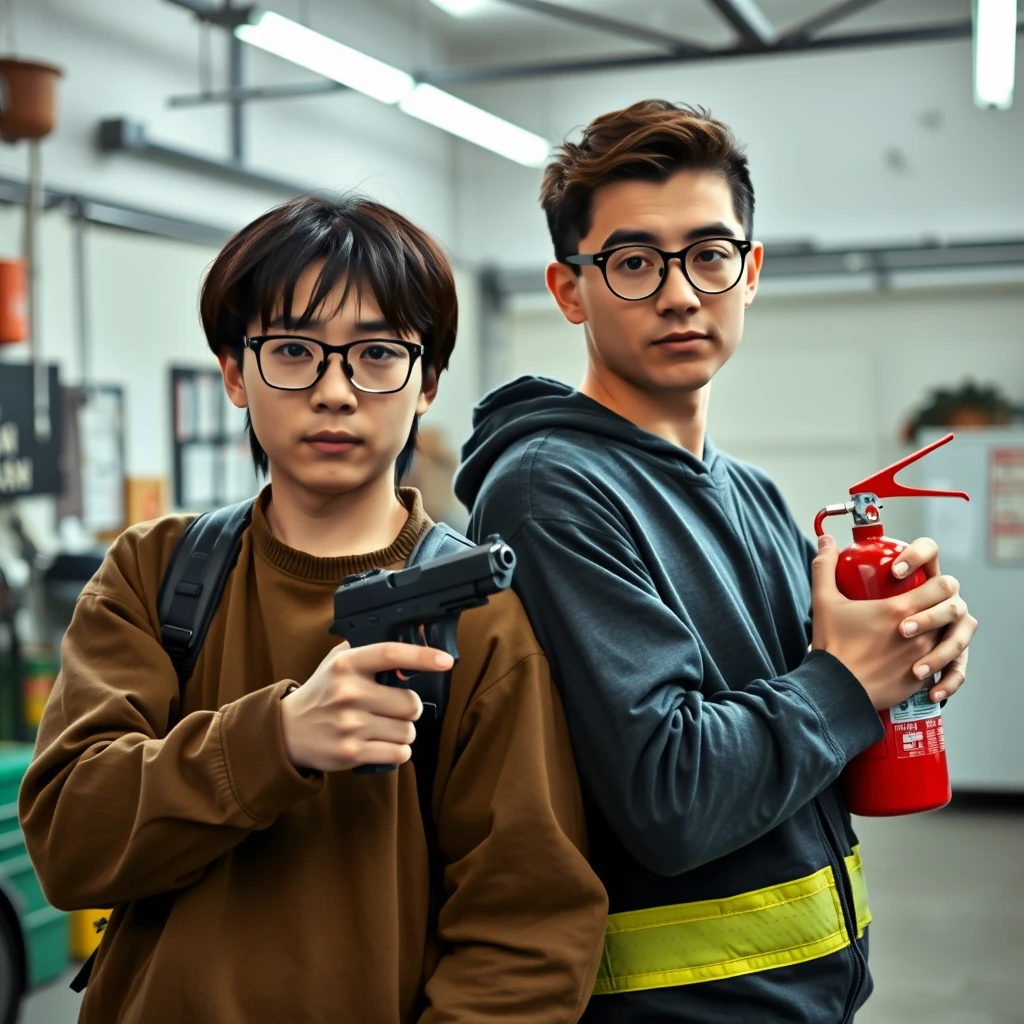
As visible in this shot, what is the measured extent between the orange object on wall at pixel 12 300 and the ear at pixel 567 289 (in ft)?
11.1

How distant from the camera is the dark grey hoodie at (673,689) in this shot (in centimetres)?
107

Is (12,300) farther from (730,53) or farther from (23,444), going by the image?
(730,53)

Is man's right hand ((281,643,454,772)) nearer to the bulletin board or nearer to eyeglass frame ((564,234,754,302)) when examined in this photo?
eyeglass frame ((564,234,754,302))

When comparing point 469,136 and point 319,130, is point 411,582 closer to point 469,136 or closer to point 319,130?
point 469,136

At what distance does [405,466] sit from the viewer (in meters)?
1.31

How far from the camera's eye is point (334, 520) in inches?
45.9

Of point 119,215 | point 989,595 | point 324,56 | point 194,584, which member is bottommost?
point 989,595

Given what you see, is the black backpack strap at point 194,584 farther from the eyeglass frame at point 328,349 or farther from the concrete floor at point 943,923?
the concrete floor at point 943,923

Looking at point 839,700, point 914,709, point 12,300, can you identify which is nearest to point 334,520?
point 839,700

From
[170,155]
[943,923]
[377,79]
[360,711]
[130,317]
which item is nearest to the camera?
[360,711]

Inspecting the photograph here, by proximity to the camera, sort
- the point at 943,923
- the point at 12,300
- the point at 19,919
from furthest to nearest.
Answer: the point at 943,923 < the point at 12,300 < the point at 19,919

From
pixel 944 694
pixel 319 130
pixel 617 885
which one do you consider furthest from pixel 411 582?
Result: pixel 319 130

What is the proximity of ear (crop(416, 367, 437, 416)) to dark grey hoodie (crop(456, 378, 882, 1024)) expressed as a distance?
0.26ft

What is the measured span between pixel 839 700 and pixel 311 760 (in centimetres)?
47
